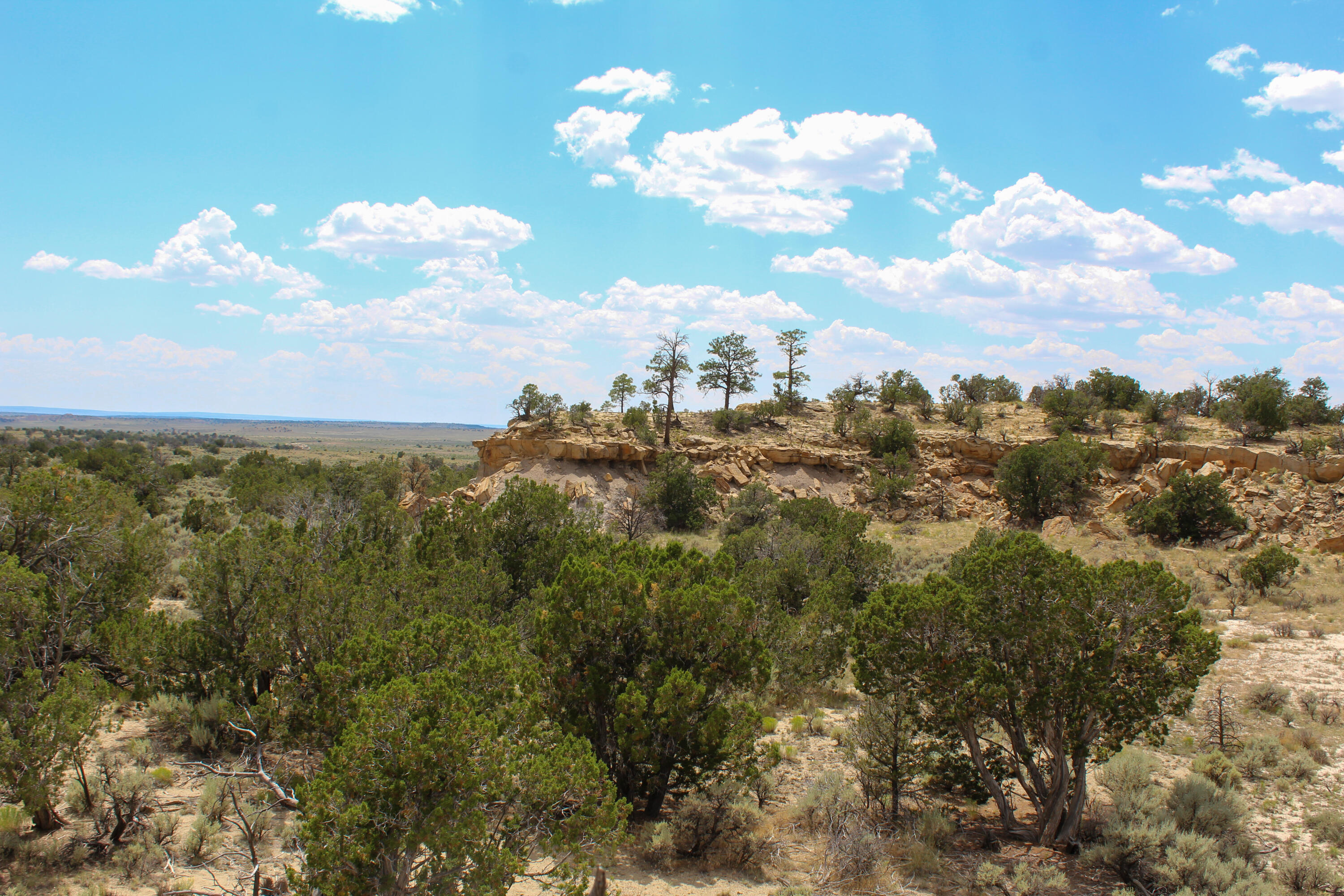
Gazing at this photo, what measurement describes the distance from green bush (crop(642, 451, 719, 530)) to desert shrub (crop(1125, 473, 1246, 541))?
18791 mm

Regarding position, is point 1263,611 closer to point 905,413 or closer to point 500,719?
point 500,719

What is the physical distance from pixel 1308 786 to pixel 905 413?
35751mm

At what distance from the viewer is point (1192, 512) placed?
2895 centimetres

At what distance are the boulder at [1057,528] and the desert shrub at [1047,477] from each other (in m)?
2.75

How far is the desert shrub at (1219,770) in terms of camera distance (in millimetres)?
10773

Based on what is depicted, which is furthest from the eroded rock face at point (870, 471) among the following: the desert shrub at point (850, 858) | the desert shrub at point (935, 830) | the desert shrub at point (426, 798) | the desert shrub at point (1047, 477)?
the desert shrub at point (426, 798)

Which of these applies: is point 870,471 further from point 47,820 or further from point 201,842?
point 47,820

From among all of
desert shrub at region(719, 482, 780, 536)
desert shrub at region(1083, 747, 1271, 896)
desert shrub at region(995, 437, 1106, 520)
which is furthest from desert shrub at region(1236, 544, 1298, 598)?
desert shrub at region(719, 482, 780, 536)

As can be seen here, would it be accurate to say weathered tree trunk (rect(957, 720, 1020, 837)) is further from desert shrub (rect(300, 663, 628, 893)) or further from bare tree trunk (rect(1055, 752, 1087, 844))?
desert shrub (rect(300, 663, 628, 893))

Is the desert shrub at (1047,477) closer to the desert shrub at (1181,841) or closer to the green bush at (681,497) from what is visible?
the green bush at (681,497)

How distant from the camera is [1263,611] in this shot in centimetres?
1908

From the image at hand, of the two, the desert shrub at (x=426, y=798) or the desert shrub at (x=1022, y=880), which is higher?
the desert shrub at (x=426, y=798)

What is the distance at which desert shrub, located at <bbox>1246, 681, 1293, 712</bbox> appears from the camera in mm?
13203

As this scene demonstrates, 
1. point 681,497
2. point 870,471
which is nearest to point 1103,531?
point 870,471
